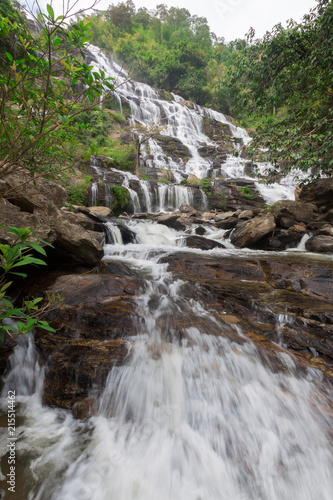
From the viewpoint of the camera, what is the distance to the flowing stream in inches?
68.1

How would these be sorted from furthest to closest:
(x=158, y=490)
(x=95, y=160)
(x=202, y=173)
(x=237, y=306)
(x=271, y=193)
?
(x=202, y=173) → (x=271, y=193) → (x=95, y=160) → (x=237, y=306) → (x=158, y=490)

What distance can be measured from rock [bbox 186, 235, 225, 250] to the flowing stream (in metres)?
4.97

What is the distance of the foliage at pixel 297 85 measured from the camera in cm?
596

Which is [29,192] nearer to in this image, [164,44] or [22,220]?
[22,220]

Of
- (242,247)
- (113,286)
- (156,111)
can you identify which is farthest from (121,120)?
(113,286)

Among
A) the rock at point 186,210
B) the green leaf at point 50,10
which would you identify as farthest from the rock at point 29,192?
the rock at point 186,210

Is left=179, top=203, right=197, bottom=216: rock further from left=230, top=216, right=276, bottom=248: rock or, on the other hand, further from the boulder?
left=230, top=216, right=276, bottom=248: rock

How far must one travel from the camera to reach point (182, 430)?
2.11 m

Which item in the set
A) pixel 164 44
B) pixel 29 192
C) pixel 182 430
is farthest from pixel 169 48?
pixel 182 430

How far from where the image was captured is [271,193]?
1705 centimetres

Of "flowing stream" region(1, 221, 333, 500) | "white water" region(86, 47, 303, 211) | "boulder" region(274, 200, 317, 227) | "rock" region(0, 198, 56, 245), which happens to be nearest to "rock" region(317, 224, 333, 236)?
"boulder" region(274, 200, 317, 227)

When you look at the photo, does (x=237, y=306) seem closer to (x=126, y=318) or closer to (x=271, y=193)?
(x=126, y=318)

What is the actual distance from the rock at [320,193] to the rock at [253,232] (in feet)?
10.5

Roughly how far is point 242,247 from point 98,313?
6.43m
